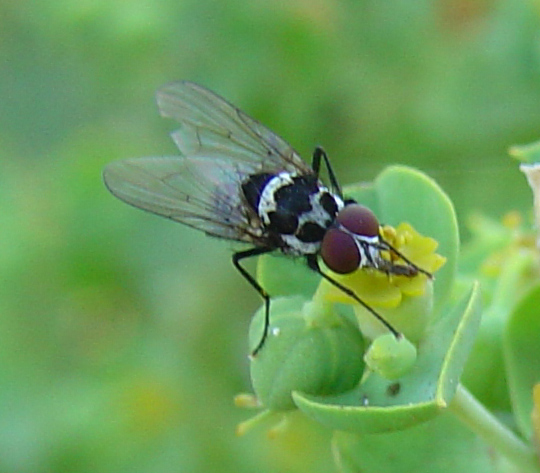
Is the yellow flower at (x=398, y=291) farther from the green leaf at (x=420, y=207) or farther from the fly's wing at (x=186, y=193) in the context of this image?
the fly's wing at (x=186, y=193)

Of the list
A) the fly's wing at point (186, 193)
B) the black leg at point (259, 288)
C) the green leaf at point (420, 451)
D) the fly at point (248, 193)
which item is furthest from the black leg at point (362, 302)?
the fly's wing at point (186, 193)

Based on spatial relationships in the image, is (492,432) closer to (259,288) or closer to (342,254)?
(342,254)

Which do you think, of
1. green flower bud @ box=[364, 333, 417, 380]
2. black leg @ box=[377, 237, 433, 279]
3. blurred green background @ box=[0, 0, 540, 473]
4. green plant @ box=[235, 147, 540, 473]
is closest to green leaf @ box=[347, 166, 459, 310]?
green plant @ box=[235, 147, 540, 473]

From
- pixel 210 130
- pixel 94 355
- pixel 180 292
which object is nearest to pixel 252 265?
pixel 180 292

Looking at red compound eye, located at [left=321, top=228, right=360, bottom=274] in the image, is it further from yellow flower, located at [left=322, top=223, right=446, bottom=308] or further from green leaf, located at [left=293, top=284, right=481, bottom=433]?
green leaf, located at [left=293, top=284, right=481, bottom=433]

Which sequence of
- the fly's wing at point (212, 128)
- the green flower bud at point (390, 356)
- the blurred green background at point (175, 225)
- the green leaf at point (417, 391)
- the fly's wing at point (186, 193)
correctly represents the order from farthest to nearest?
the blurred green background at point (175, 225), the fly's wing at point (212, 128), the fly's wing at point (186, 193), the green flower bud at point (390, 356), the green leaf at point (417, 391)

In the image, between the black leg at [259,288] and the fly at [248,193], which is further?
the fly at [248,193]

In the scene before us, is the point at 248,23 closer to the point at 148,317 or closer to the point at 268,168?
the point at 148,317
